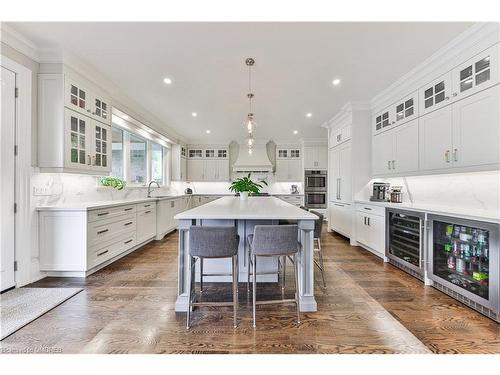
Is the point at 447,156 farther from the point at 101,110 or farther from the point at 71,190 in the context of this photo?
the point at 71,190

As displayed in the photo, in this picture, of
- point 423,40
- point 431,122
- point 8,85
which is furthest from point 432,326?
point 8,85

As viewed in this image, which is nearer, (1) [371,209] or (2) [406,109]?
(2) [406,109]

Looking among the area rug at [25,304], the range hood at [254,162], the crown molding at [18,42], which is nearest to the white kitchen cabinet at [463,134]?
the area rug at [25,304]

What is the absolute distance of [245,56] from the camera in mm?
3197

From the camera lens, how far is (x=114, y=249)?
12.8ft

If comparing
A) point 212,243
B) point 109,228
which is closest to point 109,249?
point 109,228

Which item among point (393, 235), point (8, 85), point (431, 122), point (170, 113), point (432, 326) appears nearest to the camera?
point (432, 326)

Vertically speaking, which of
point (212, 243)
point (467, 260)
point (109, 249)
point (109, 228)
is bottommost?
point (109, 249)

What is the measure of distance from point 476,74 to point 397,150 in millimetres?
1598

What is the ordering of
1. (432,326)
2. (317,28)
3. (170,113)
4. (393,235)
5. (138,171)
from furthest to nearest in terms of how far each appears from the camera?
1. (138,171)
2. (170,113)
3. (393,235)
4. (317,28)
5. (432,326)

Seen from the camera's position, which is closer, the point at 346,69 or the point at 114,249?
the point at 346,69

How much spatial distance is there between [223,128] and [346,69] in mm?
4109

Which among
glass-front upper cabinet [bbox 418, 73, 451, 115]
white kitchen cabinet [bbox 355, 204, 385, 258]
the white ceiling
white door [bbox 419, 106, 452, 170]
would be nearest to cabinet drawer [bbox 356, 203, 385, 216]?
white kitchen cabinet [bbox 355, 204, 385, 258]
